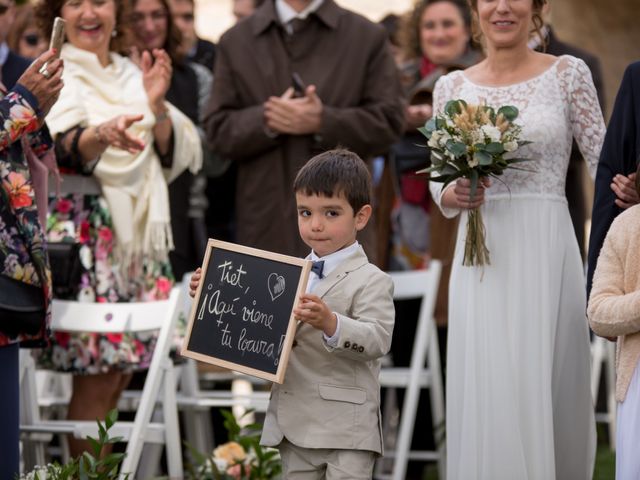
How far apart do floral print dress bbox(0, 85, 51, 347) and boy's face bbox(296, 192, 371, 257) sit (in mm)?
1097

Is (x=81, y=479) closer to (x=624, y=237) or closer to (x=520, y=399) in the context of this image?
(x=520, y=399)

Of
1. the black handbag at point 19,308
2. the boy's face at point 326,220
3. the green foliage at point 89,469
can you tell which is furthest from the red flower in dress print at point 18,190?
the boy's face at point 326,220

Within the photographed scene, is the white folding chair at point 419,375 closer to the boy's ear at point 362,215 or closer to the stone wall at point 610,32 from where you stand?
the boy's ear at point 362,215

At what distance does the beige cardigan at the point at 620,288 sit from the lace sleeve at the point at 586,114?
667 millimetres

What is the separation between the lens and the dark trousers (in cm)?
467

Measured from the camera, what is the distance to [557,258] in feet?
16.4

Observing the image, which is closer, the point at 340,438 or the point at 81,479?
the point at 340,438

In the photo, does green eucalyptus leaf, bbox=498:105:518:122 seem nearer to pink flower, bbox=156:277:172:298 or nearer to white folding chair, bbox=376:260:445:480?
white folding chair, bbox=376:260:445:480

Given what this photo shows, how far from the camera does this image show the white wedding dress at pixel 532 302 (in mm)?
4926

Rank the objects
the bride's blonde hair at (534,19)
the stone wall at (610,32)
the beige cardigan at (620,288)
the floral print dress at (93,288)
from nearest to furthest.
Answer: the beige cardigan at (620,288) → the bride's blonde hair at (534,19) → the floral print dress at (93,288) → the stone wall at (610,32)

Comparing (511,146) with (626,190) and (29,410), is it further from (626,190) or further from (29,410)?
(29,410)

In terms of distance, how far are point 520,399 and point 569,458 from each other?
352mm

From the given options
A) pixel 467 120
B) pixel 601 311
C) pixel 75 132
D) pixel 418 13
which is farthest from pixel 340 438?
pixel 418 13

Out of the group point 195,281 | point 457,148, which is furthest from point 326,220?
point 457,148
